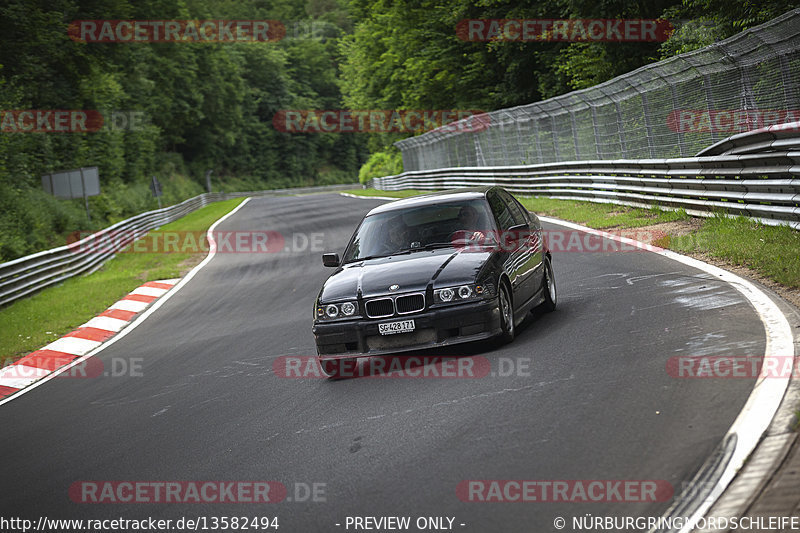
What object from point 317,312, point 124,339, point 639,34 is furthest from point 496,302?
point 639,34

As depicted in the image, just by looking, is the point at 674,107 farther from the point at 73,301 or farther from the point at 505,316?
the point at 73,301

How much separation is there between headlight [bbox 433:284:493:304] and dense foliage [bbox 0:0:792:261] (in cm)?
1481

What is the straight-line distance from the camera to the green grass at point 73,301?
14.5 meters

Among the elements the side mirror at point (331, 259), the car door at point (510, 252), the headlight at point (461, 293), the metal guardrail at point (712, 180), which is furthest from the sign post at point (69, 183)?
the headlight at point (461, 293)

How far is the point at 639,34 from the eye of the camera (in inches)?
1095

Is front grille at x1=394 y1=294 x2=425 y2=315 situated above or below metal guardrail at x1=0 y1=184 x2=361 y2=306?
above

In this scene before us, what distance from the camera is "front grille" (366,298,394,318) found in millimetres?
7909

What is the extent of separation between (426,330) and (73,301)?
466 inches

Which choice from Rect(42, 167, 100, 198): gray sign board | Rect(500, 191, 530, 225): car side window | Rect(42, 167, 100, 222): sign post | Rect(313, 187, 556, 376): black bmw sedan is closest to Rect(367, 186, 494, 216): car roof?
Rect(313, 187, 556, 376): black bmw sedan

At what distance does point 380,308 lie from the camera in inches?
313

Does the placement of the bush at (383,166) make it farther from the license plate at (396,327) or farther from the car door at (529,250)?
the license plate at (396,327)

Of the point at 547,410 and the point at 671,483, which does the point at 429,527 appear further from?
the point at 547,410

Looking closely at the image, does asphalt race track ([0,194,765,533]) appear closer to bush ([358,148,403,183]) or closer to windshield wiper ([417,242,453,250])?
windshield wiper ([417,242,453,250])

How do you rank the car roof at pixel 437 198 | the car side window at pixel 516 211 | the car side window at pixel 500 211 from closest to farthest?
the car side window at pixel 500 211 < the car roof at pixel 437 198 < the car side window at pixel 516 211
